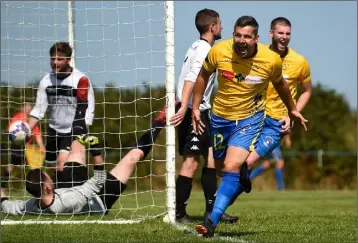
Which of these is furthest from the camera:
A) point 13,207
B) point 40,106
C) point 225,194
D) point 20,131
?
point 20,131

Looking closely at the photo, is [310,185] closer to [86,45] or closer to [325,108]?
[325,108]

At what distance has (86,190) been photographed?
393 inches

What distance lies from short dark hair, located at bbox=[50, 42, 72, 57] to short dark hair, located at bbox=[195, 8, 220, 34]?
2.06m

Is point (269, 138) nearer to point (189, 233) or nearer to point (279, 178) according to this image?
point (189, 233)

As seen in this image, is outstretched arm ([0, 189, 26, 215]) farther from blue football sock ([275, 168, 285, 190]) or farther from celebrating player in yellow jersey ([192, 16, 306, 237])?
blue football sock ([275, 168, 285, 190])

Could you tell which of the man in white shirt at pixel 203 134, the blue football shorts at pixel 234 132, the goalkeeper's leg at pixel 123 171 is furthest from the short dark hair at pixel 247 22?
the goalkeeper's leg at pixel 123 171

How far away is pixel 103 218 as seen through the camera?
9852mm

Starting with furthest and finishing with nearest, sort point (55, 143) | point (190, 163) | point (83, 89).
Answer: point (55, 143), point (83, 89), point (190, 163)

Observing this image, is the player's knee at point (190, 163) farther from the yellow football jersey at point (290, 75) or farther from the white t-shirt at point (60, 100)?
the white t-shirt at point (60, 100)

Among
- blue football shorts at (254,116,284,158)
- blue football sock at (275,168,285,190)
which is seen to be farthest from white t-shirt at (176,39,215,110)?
blue football sock at (275,168,285,190)

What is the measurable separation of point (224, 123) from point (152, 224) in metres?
1.51

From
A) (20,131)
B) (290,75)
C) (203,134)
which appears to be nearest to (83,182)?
(20,131)

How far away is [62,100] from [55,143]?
0.67m

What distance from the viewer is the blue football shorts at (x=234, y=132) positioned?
25.6 ft
